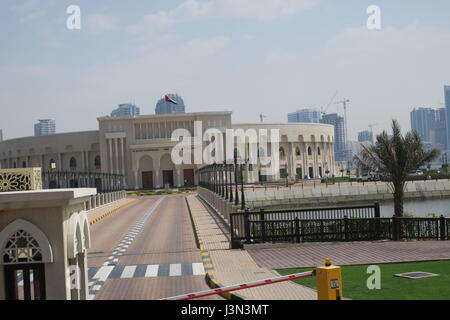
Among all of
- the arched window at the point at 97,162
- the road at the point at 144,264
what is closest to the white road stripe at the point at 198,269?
the road at the point at 144,264

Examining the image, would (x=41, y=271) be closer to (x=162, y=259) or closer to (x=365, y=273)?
(x=365, y=273)

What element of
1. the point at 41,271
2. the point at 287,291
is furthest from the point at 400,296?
the point at 41,271

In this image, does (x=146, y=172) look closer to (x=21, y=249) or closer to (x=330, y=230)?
(x=330, y=230)

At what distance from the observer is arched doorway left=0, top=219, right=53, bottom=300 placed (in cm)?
768

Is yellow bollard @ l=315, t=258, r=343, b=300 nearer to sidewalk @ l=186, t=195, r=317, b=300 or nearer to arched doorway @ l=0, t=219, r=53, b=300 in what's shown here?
sidewalk @ l=186, t=195, r=317, b=300

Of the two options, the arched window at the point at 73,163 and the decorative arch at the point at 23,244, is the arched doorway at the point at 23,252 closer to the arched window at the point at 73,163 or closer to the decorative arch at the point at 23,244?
the decorative arch at the point at 23,244

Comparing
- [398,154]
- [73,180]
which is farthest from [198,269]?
[73,180]

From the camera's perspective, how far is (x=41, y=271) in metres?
7.94

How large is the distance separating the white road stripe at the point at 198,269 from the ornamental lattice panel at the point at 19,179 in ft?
29.1

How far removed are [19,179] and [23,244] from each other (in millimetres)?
911

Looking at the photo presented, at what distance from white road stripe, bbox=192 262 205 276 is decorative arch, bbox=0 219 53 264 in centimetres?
893

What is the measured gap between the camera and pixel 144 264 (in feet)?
61.5

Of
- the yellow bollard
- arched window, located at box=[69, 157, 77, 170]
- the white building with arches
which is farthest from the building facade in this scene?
the white building with arches

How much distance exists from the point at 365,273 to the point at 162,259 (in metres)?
7.64
